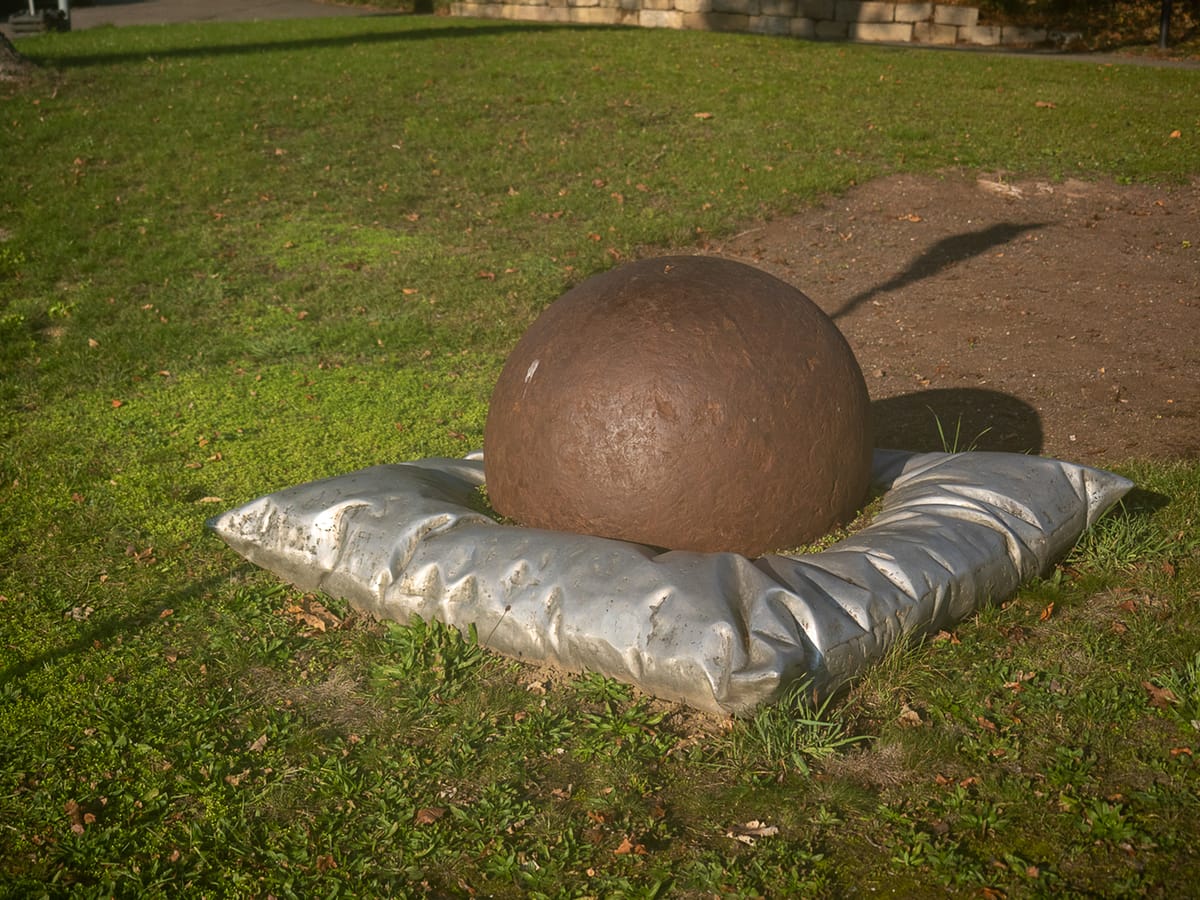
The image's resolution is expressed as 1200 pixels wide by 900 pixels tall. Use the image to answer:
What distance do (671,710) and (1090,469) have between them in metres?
2.38

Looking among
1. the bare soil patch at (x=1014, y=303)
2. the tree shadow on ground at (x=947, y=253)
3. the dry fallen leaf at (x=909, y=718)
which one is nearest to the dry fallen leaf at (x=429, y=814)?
the dry fallen leaf at (x=909, y=718)

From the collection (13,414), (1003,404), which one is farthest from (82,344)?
(1003,404)

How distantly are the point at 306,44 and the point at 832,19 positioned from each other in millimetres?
10391

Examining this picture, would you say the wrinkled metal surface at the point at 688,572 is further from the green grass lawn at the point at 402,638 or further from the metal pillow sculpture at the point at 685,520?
the green grass lawn at the point at 402,638

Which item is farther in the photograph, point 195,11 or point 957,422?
point 195,11

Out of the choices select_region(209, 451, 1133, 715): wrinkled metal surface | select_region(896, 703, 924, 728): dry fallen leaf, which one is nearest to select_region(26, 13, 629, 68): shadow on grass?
select_region(209, 451, 1133, 715): wrinkled metal surface

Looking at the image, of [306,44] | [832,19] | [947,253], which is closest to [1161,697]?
[947,253]

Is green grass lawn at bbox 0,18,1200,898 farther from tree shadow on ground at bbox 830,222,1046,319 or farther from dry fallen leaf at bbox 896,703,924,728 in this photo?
tree shadow on ground at bbox 830,222,1046,319

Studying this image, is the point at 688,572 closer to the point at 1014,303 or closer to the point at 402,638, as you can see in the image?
the point at 402,638

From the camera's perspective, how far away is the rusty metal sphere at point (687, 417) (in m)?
4.39

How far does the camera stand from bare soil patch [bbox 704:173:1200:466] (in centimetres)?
680

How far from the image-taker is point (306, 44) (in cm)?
1923

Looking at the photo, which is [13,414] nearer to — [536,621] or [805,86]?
[536,621]

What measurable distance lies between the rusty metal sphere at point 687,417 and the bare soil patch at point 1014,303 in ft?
6.94
